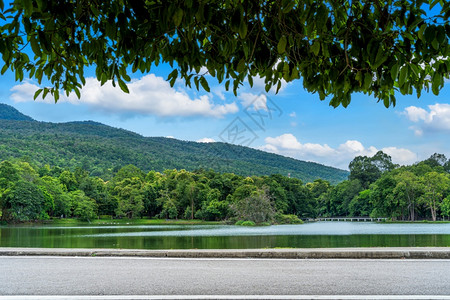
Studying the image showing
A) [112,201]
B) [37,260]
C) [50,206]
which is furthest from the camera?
[112,201]

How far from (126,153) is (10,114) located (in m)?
91.1

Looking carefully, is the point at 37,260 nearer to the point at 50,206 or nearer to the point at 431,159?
the point at 50,206

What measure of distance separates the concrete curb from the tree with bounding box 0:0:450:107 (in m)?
4.72

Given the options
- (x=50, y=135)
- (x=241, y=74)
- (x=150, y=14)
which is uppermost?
(x=50, y=135)

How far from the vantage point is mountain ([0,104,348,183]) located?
10338 centimetres

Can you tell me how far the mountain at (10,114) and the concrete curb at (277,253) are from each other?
19749cm

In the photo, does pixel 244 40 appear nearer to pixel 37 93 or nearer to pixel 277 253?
pixel 37 93

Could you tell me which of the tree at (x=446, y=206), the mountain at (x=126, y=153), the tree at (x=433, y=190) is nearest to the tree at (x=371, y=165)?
the mountain at (x=126, y=153)

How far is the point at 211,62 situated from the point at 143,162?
4849 inches

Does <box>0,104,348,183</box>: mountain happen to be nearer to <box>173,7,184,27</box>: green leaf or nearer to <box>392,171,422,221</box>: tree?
<box>392,171,422,221</box>: tree

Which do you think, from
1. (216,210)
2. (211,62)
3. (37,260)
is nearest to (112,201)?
(216,210)

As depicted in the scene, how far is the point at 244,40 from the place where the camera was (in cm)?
385

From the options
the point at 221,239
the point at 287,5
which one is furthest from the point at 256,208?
the point at 287,5

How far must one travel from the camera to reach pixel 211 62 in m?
4.63
